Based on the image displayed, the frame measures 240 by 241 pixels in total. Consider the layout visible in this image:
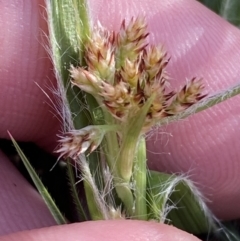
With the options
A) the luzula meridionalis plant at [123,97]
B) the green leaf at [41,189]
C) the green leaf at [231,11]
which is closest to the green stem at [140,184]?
the luzula meridionalis plant at [123,97]

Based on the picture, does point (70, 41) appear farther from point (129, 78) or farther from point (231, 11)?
point (231, 11)

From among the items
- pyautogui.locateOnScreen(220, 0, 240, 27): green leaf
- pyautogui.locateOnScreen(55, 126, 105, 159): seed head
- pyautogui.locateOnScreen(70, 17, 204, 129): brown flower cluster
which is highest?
pyautogui.locateOnScreen(220, 0, 240, 27): green leaf

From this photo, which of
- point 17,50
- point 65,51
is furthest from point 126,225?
point 17,50

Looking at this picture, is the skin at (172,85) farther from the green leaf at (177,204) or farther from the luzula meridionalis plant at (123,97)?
the luzula meridionalis plant at (123,97)

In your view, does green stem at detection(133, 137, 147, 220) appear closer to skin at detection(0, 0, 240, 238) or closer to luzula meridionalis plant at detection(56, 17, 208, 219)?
luzula meridionalis plant at detection(56, 17, 208, 219)

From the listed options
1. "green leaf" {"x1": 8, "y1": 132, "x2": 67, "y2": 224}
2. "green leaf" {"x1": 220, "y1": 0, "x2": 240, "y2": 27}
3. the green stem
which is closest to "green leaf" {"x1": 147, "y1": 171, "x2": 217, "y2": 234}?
the green stem

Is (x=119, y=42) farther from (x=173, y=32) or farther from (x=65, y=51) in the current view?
(x=173, y=32)
